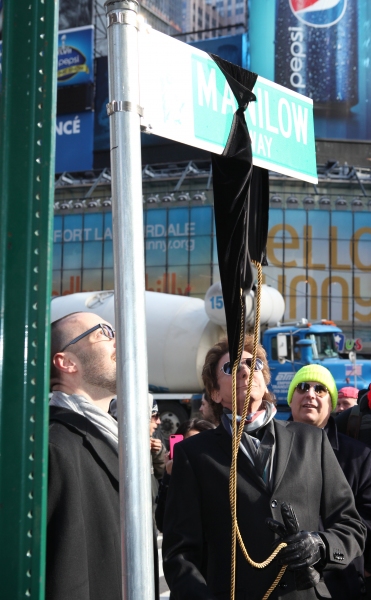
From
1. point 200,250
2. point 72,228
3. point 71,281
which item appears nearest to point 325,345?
point 200,250

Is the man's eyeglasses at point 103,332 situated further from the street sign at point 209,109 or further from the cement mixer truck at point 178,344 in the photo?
the cement mixer truck at point 178,344

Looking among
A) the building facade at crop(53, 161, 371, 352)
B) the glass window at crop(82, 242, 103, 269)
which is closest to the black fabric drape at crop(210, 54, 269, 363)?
the building facade at crop(53, 161, 371, 352)

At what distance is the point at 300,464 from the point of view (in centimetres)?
279

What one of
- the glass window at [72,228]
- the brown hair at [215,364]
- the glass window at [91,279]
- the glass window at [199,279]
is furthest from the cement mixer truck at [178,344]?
the glass window at [72,228]

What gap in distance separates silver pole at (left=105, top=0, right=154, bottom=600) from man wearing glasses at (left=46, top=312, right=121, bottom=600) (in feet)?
1.89

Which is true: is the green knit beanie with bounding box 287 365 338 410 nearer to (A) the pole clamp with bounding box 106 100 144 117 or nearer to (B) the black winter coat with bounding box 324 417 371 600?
(B) the black winter coat with bounding box 324 417 371 600

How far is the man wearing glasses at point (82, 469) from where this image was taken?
2.30 meters

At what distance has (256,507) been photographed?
2691mm

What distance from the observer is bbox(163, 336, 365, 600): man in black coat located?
8.49 ft

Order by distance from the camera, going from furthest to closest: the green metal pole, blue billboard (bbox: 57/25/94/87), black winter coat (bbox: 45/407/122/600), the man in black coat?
1. blue billboard (bbox: 57/25/94/87)
2. the man in black coat
3. black winter coat (bbox: 45/407/122/600)
4. the green metal pole

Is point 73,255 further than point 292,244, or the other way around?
point 73,255

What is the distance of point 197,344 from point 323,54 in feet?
114

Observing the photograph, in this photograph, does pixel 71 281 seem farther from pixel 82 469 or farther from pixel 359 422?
pixel 82 469

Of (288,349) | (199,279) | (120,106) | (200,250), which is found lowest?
(288,349)
